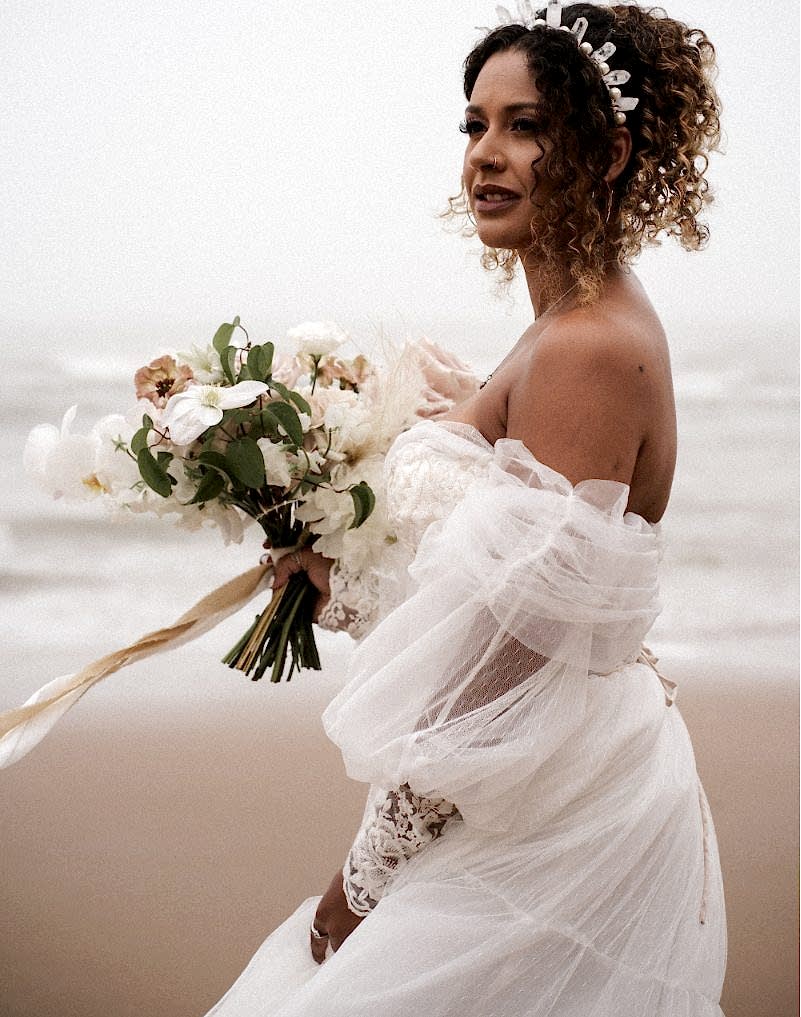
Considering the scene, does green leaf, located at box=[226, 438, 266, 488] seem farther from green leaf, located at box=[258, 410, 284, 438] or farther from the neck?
the neck

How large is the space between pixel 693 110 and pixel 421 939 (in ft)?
3.11

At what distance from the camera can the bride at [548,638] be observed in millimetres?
1090

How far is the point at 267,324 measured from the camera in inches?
163

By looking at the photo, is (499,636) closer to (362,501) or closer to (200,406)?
(362,501)

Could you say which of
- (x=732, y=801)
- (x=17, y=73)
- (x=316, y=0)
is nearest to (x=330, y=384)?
(x=732, y=801)

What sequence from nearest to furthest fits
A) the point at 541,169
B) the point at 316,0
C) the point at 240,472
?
1. the point at 541,169
2. the point at 240,472
3. the point at 316,0

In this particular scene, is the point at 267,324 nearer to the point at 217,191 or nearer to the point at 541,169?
the point at 217,191

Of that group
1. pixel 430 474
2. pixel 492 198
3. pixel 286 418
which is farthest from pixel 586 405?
pixel 286 418

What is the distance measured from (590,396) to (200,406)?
47cm

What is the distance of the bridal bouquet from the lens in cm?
133

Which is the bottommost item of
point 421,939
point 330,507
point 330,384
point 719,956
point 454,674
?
point 719,956

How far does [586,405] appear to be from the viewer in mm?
1084

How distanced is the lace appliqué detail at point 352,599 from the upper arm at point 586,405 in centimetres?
38

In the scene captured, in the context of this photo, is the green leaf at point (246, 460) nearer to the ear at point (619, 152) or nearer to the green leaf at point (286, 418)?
the green leaf at point (286, 418)
